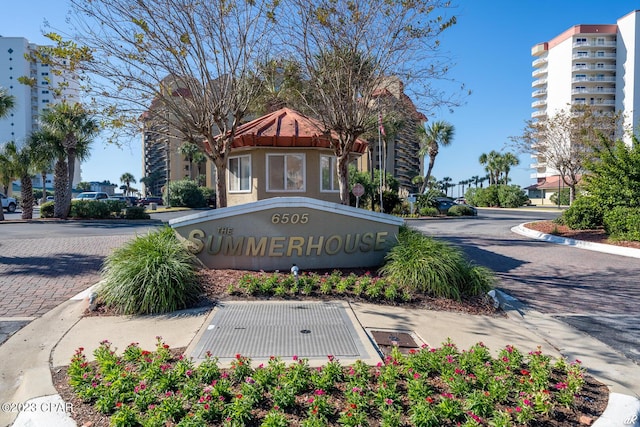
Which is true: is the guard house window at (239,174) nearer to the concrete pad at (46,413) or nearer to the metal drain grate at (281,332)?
the metal drain grate at (281,332)

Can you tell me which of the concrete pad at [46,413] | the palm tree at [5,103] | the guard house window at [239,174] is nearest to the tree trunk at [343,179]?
the guard house window at [239,174]

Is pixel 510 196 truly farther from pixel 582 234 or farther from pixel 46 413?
pixel 46 413

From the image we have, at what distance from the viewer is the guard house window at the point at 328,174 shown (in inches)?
563

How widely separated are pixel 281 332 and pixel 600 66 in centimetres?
9047

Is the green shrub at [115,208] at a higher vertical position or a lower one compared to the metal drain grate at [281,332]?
higher

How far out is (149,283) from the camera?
19.7ft

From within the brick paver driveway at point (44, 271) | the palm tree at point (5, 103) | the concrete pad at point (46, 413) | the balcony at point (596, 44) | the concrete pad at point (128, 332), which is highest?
the balcony at point (596, 44)

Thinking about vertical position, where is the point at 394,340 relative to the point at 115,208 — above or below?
below

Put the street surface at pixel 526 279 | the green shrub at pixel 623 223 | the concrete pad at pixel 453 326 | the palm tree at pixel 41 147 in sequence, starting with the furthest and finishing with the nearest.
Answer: the palm tree at pixel 41 147 → the green shrub at pixel 623 223 → the street surface at pixel 526 279 → the concrete pad at pixel 453 326

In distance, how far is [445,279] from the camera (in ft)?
22.5

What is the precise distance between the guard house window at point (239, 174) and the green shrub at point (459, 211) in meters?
20.4

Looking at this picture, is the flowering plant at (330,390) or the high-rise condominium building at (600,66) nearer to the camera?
the flowering plant at (330,390)

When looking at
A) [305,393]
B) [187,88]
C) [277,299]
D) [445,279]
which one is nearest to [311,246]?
[277,299]

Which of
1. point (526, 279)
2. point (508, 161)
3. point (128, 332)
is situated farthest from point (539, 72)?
point (128, 332)
